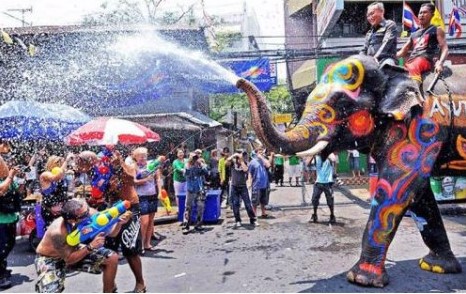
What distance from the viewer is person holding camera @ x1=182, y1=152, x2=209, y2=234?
A: 8898 mm

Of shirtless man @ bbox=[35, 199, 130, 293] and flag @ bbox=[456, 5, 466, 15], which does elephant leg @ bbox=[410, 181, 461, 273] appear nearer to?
shirtless man @ bbox=[35, 199, 130, 293]

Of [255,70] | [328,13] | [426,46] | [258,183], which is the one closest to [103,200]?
[426,46]

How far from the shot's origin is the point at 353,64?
484 cm

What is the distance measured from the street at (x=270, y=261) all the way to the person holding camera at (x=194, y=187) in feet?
1.07

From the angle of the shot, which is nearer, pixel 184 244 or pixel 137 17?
pixel 184 244

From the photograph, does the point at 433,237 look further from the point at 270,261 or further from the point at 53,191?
the point at 53,191

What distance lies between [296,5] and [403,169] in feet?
67.6

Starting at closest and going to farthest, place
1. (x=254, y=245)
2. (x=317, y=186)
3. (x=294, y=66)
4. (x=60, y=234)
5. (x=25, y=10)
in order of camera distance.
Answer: (x=60, y=234) < (x=254, y=245) < (x=317, y=186) < (x=25, y=10) < (x=294, y=66)

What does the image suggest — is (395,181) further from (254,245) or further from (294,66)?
(294,66)

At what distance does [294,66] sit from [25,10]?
1573 centimetres

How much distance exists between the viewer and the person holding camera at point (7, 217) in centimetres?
565

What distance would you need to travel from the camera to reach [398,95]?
15.5 ft

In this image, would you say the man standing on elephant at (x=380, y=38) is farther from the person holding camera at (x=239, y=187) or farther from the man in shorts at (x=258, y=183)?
the man in shorts at (x=258, y=183)

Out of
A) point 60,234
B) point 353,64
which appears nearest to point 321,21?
point 353,64
